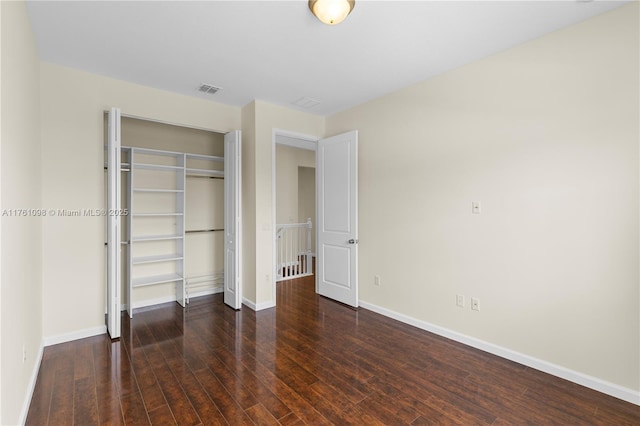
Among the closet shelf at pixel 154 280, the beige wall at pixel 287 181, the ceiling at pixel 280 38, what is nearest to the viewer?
the ceiling at pixel 280 38

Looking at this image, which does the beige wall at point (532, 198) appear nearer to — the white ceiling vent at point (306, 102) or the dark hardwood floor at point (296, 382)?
the dark hardwood floor at point (296, 382)

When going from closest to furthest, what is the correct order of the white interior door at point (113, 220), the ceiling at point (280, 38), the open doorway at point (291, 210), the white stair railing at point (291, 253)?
1. the ceiling at point (280, 38)
2. the white interior door at point (113, 220)
3. the white stair railing at point (291, 253)
4. the open doorway at point (291, 210)

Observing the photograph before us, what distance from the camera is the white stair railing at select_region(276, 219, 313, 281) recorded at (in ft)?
19.0

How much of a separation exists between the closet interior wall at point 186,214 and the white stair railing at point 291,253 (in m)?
1.26

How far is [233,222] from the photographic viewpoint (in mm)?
4129

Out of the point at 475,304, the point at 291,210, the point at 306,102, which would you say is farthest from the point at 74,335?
the point at 291,210

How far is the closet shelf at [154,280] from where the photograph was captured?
12.6ft

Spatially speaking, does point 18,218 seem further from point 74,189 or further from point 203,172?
point 203,172

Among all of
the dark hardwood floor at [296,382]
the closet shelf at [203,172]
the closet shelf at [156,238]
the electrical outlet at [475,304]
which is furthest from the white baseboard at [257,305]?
the electrical outlet at [475,304]

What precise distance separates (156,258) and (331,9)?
3.70 meters

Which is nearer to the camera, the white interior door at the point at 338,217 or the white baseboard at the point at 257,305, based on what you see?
the white baseboard at the point at 257,305

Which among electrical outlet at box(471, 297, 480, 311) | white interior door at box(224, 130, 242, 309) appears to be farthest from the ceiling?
electrical outlet at box(471, 297, 480, 311)

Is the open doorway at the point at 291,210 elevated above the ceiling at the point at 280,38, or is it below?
below

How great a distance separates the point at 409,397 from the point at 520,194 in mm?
1915
